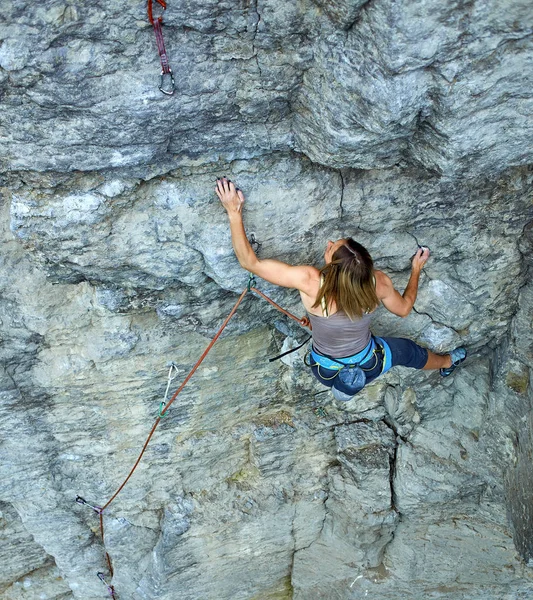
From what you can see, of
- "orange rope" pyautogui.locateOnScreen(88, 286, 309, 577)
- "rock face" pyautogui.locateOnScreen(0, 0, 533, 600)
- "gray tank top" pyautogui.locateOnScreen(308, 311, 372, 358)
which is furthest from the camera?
"orange rope" pyautogui.locateOnScreen(88, 286, 309, 577)

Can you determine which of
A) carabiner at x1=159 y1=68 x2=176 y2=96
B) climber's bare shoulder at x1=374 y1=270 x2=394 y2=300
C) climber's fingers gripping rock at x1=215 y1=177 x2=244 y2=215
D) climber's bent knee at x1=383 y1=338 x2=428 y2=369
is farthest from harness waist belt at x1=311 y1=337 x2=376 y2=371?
carabiner at x1=159 y1=68 x2=176 y2=96

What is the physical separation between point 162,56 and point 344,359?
212 cm

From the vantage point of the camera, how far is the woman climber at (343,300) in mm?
3684

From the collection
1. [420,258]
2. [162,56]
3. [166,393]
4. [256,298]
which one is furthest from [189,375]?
[162,56]

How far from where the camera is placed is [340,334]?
398 cm

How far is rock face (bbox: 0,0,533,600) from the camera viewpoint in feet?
10.1

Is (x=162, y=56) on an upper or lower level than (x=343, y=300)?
upper

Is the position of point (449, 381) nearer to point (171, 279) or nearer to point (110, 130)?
point (171, 279)

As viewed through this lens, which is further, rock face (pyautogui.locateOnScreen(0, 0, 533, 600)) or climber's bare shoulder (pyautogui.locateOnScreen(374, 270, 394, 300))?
climber's bare shoulder (pyautogui.locateOnScreen(374, 270, 394, 300))

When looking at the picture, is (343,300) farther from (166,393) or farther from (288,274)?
(166,393)

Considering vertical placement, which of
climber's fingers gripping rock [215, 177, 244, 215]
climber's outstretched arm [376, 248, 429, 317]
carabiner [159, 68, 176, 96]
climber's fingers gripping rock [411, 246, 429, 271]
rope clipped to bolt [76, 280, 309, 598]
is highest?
carabiner [159, 68, 176, 96]

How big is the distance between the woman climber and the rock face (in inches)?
7.9

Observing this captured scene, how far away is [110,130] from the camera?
3.36 m

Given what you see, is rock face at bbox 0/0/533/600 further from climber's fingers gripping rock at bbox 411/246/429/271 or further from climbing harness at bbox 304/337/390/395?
climbing harness at bbox 304/337/390/395
